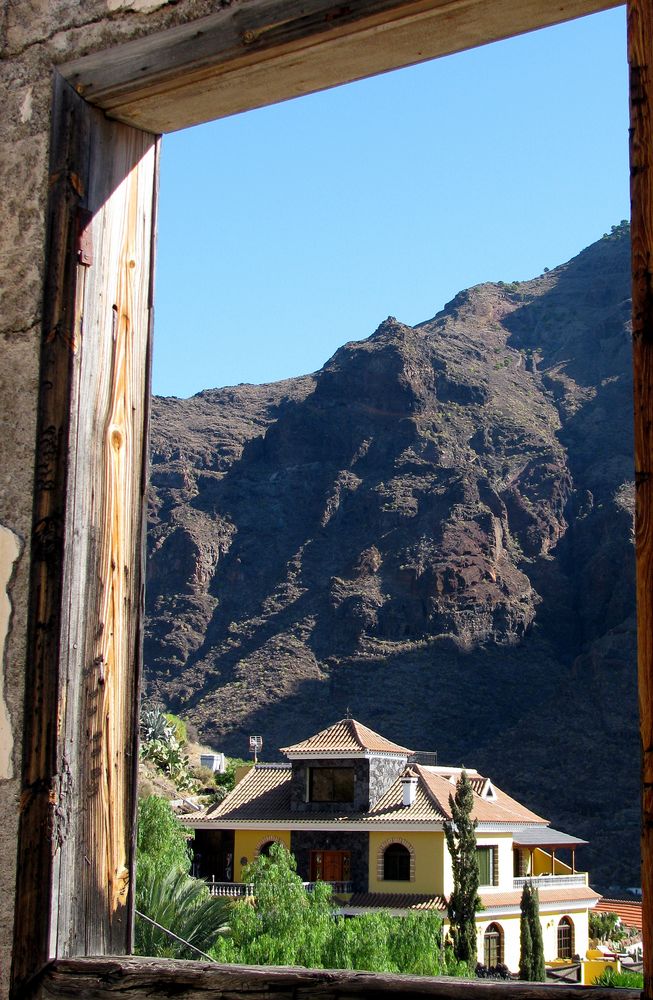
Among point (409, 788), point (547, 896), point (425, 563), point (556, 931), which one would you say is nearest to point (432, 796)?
point (409, 788)

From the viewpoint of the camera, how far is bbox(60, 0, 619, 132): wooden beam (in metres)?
1.67

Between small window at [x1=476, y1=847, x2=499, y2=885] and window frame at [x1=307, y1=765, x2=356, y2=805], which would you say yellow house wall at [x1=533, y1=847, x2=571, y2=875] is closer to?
small window at [x1=476, y1=847, x2=499, y2=885]

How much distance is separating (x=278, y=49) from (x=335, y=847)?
2662 centimetres

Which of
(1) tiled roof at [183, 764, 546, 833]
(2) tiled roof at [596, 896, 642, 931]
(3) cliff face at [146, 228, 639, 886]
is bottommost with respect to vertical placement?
(2) tiled roof at [596, 896, 642, 931]

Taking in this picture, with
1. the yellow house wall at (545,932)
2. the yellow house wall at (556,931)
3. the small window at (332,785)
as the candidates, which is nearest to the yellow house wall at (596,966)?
the yellow house wall at (545,932)

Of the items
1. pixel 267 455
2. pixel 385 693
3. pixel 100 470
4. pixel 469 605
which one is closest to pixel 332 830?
pixel 100 470

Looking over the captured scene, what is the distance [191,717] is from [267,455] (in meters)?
27.8

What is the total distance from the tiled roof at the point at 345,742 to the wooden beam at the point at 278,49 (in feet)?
86.9

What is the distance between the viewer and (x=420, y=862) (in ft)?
84.5

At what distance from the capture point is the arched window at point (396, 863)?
85.0 ft

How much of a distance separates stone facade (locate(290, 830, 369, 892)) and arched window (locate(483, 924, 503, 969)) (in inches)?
119

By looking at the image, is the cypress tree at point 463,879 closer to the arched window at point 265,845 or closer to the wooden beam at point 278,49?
the arched window at point 265,845

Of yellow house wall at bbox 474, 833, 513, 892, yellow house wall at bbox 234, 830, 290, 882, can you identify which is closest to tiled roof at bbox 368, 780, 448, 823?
yellow house wall at bbox 474, 833, 513, 892

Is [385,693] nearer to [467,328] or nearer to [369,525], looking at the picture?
[369,525]
